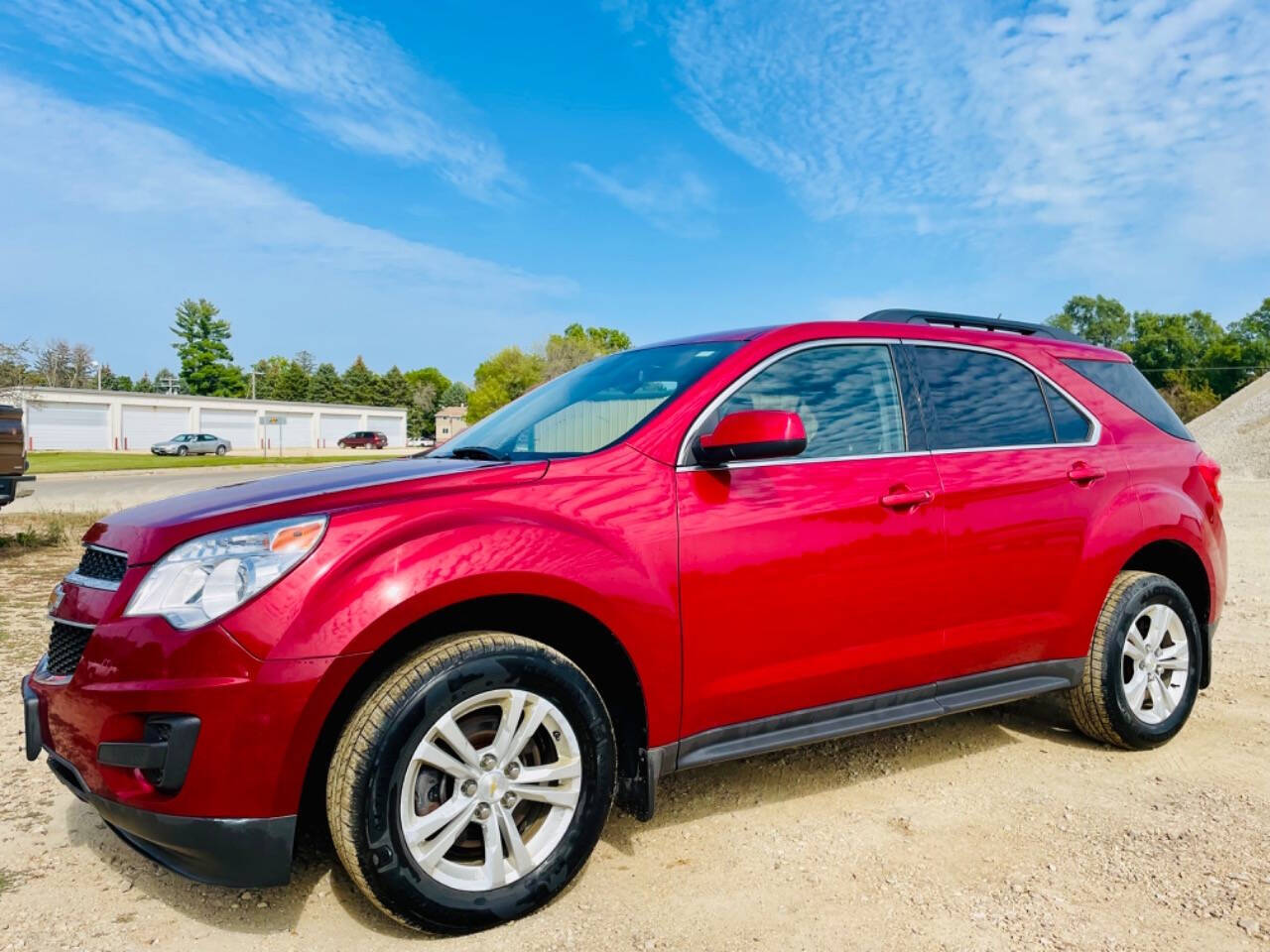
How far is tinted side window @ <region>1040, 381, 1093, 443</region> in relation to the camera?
3768 mm

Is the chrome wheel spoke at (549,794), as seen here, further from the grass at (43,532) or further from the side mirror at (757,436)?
the grass at (43,532)

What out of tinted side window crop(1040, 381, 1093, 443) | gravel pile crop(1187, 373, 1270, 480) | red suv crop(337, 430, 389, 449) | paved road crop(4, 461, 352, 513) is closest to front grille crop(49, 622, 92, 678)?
tinted side window crop(1040, 381, 1093, 443)

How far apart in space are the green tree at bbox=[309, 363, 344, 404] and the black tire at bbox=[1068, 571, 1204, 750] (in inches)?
3872

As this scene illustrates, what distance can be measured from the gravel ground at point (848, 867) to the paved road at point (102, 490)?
8.79 m

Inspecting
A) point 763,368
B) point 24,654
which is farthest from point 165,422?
point 763,368

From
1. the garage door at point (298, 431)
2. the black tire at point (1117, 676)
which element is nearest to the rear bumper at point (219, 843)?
the black tire at point (1117, 676)

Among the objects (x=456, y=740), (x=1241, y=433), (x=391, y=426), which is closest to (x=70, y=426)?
(x=391, y=426)

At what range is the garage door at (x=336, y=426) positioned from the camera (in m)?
74.2

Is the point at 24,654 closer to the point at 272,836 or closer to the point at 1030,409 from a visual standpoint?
the point at 272,836

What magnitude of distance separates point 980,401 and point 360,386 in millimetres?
99979

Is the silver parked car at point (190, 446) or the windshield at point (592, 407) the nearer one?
the windshield at point (592, 407)

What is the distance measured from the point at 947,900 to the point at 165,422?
226 ft

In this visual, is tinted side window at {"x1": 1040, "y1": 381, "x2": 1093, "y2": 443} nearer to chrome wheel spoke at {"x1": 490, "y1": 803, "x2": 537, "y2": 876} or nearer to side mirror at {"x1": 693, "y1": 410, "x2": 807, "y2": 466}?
side mirror at {"x1": 693, "y1": 410, "x2": 807, "y2": 466}

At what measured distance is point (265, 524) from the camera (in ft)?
7.55
